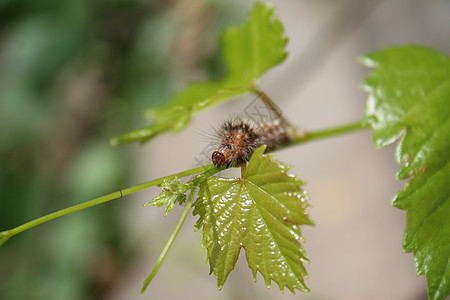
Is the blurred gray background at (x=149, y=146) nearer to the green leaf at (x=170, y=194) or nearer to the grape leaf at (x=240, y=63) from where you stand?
the grape leaf at (x=240, y=63)

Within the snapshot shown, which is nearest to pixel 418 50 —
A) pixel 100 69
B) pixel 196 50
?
pixel 196 50

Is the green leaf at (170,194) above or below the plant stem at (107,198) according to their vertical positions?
below

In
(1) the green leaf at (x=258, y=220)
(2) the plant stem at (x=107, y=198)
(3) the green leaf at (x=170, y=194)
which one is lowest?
(1) the green leaf at (x=258, y=220)

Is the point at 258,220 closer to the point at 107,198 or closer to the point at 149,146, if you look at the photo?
the point at 107,198

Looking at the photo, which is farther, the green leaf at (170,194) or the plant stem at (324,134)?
the plant stem at (324,134)

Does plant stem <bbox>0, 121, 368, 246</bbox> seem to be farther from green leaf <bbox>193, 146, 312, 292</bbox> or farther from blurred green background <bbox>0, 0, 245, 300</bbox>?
blurred green background <bbox>0, 0, 245, 300</bbox>

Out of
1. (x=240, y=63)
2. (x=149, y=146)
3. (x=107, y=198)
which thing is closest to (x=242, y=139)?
(x=107, y=198)

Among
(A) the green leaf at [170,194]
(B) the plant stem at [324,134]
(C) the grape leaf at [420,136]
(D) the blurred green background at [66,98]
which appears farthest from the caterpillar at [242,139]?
(D) the blurred green background at [66,98]
